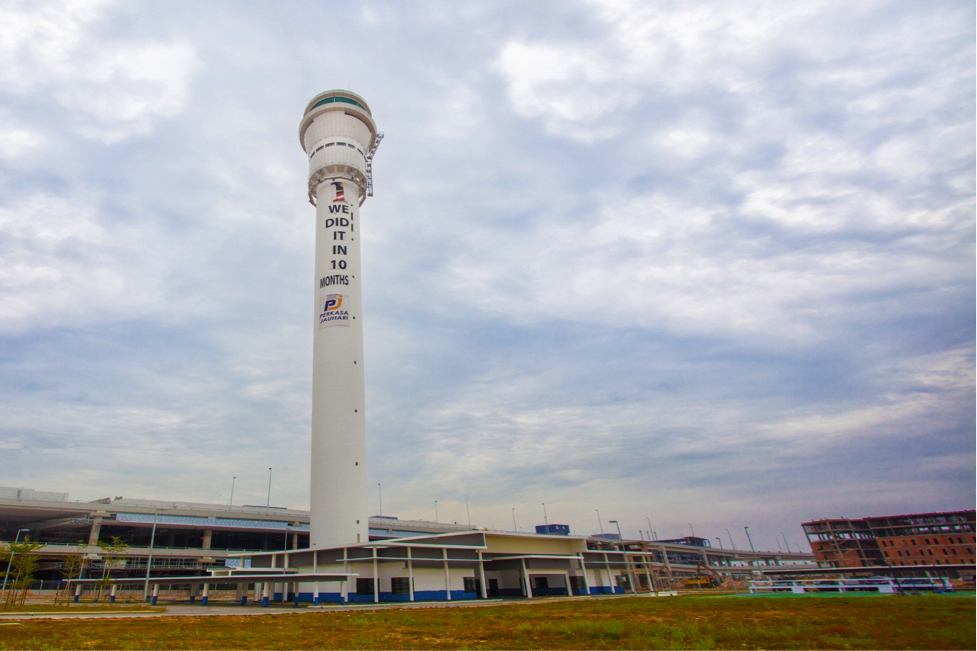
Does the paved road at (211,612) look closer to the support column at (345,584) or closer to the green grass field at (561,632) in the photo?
the support column at (345,584)

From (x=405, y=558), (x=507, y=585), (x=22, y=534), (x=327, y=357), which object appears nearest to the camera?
(x=405, y=558)

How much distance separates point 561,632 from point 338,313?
42779 millimetres

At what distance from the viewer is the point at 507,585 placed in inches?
2283

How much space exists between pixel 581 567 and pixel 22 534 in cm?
9295

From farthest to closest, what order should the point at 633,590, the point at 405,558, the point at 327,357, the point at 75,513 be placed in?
the point at 75,513 < the point at 633,590 < the point at 327,357 < the point at 405,558

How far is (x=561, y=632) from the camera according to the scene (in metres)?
20.0

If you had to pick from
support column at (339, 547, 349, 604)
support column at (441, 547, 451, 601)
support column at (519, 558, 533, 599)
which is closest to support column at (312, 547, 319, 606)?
support column at (339, 547, 349, 604)

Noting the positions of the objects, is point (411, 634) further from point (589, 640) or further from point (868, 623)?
point (868, 623)

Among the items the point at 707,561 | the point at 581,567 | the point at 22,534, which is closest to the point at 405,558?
the point at 581,567

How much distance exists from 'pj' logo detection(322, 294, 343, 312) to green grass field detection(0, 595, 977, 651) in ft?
110

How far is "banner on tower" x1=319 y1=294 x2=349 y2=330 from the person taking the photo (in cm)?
5553

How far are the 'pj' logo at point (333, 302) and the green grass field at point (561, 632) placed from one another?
110 feet

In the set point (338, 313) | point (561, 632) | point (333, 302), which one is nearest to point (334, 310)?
point (338, 313)

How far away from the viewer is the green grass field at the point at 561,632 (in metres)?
11.8
